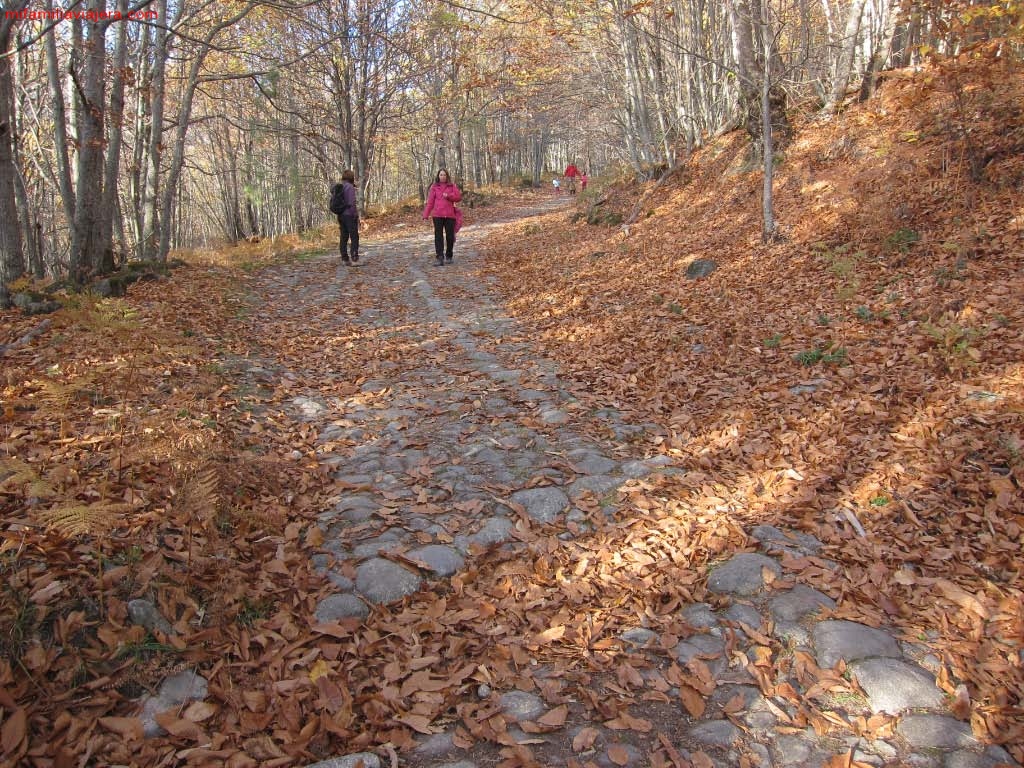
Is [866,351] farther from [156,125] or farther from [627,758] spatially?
[156,125]

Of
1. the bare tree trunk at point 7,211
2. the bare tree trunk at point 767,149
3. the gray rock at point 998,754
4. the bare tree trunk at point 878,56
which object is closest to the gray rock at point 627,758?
the gray rock at point 998,754

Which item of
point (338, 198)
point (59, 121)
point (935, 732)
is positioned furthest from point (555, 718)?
point (338, 198)

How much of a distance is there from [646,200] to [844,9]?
9422 mm

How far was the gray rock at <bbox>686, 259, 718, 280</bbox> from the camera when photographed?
32.7 ft

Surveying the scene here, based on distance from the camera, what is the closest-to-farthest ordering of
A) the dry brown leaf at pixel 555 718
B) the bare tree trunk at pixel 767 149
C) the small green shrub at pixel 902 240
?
1. the dry brown leaf at pixel 555 718
2. the small green shrub at pixel 902 240
3. the bare tree trunk at pixel 767 149

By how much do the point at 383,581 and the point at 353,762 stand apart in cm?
125

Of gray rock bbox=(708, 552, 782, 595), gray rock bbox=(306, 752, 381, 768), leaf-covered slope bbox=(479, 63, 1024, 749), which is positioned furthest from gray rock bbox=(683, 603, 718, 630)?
gray rock bbox=(306, 752, 381, 768)

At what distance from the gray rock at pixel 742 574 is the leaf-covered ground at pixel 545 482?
0.13m

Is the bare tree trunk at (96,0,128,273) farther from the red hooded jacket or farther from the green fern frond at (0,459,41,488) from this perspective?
the green fern frond at (0,459,41,488)

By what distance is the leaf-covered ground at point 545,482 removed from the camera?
2764mm

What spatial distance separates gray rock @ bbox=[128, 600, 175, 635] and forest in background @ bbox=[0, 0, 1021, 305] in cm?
541

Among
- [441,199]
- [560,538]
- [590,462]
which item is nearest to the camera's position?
[560,538]

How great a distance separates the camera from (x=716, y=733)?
2.73m

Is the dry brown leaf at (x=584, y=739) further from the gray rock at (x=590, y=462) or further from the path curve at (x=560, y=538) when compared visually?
the gray rock at (x=590, y=462)
